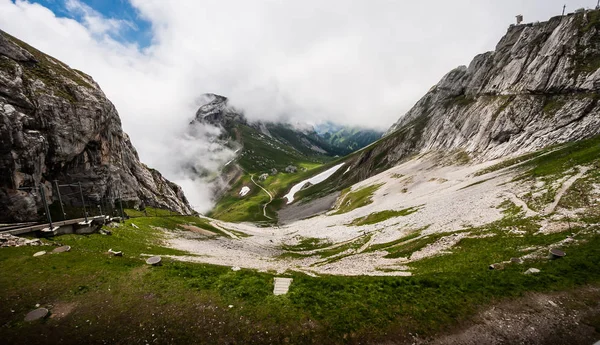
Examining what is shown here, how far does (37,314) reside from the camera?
18.2 metres

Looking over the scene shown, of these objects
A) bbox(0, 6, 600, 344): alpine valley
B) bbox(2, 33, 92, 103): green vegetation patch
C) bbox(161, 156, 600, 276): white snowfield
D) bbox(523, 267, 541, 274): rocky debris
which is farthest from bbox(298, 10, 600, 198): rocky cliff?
bbox(2, 33, 92, 103): green vegetation patch

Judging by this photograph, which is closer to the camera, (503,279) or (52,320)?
(52,320)

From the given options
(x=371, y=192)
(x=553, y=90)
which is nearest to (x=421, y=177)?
(x=371, y=192)

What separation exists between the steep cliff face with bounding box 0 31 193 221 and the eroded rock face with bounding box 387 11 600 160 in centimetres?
15925

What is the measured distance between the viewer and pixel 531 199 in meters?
50.6

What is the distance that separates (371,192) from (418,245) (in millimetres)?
106852

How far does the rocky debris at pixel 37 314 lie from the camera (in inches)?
703

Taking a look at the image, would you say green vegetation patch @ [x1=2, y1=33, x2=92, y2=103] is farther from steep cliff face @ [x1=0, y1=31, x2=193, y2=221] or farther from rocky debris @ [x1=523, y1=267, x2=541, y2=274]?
rocky debris @ [x1=523, y1=267, x2=541, y2=274]

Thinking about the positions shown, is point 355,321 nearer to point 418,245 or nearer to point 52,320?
point 52,320

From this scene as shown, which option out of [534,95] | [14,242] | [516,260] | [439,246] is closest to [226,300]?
[14,242]

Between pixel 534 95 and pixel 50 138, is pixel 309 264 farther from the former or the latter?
pixel 534 95

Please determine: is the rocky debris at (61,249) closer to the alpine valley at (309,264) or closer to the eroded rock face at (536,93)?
the alpine valley at (309,264)

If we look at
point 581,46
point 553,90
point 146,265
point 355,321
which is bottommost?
point 355,321

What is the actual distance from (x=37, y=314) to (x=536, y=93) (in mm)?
175910
